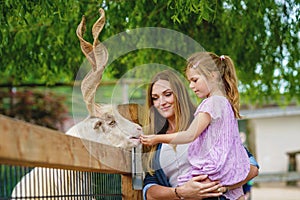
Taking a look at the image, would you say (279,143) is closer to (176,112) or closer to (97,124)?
(97,124)

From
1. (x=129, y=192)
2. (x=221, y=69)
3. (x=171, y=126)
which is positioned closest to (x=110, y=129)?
(x=129, y=192)

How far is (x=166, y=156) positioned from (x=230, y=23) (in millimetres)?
3598

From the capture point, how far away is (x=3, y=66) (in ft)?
24.1

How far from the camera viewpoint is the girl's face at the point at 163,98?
160 inches

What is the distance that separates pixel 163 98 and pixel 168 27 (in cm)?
356

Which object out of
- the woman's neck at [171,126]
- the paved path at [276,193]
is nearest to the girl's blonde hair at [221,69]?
the woman's neck at [171,126]

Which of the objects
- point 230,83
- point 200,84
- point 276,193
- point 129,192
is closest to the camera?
point 200,84

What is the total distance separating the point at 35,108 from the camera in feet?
62.8

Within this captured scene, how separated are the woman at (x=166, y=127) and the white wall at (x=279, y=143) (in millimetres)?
21030

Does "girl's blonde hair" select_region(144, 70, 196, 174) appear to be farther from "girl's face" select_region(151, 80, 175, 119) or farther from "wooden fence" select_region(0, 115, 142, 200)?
"wooden fence" select_region(0, 115, 142, 200)

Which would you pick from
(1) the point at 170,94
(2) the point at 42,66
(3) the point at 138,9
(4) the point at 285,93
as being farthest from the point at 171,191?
(4) the point at 285,93

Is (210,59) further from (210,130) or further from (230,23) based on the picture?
(230,23)

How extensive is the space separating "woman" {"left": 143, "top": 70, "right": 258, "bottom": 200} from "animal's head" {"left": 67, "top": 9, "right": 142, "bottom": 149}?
0.23 metres

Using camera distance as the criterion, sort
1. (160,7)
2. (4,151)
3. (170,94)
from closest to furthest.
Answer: (4,151) → (170,94) → (160,7)
